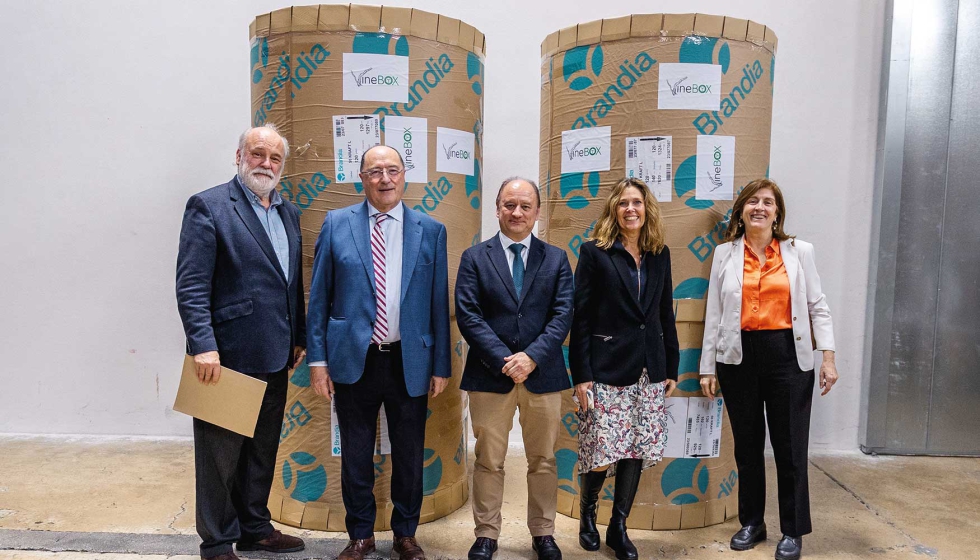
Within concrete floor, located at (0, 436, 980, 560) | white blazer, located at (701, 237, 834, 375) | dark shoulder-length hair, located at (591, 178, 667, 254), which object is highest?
dark shoulder-length hair, located at (591, 178, 667, 254)

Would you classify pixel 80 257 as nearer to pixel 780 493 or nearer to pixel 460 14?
pixel 460 14

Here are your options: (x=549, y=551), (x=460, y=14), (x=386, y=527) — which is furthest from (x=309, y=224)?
(x=460, y=14)

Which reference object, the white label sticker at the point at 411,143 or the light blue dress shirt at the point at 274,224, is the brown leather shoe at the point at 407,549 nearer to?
the light blue dress shirt at the point at 274,224

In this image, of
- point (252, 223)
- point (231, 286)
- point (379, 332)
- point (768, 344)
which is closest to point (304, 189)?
point (252, 223)

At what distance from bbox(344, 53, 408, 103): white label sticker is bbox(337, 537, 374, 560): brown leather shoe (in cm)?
178

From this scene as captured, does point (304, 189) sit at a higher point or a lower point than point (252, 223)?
higher

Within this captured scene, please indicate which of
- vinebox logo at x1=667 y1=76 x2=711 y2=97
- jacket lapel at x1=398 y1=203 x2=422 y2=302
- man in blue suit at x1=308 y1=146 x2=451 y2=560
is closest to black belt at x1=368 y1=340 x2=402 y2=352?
man in blue suit at x1=308 y1=146 x2=451 y2=560

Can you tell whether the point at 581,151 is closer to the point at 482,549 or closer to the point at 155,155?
the point at 482,549

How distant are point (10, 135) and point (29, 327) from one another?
123 centimetres

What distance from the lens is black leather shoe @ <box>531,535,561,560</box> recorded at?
248 cm

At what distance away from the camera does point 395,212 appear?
249 centimetres

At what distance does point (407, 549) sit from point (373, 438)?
0.44 metres

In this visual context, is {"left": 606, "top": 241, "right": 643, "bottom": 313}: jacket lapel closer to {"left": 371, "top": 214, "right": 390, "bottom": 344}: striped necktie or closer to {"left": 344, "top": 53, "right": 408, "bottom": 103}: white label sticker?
{"left": 371, "top": 214, "right": 390, "bottom": 344}: striped necktie

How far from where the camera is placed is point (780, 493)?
2623mm
